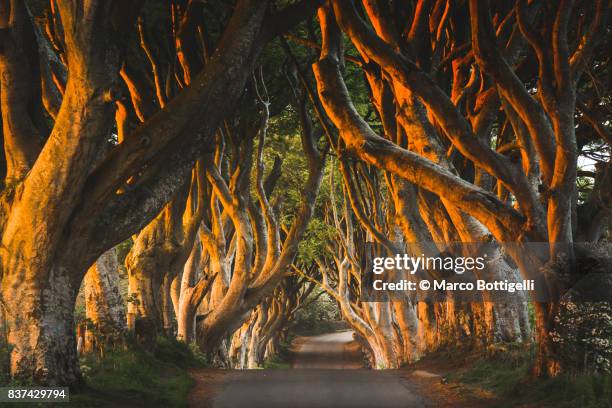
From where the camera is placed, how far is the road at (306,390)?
9.09m

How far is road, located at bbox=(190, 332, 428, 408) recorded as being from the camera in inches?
358

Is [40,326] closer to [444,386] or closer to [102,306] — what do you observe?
[102,306]

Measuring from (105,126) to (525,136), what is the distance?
5.80 metres

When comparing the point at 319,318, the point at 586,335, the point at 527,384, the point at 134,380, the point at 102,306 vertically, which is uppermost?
the point at 102,306

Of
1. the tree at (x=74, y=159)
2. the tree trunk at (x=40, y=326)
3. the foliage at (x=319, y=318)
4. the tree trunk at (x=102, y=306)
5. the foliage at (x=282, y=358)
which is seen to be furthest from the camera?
the foliage at (x=319, y=318)

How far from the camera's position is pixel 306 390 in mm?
10141

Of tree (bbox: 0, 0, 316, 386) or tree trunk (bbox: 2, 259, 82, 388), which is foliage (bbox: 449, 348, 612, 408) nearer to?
tree (bbox: 0, 0, 316, 386)

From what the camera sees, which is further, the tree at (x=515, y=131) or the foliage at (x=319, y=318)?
the foliage at (x=319, y=318)

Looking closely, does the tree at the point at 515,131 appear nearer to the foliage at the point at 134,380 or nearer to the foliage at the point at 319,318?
the foliage at the point at 134,380

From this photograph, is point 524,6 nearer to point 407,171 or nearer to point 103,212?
point 407,171

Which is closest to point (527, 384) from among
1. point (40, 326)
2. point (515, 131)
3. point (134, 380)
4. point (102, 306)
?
point (515, 131)

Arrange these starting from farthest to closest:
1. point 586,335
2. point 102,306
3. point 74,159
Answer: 1. point 102,306
2. point 586,335
3. point 74,159

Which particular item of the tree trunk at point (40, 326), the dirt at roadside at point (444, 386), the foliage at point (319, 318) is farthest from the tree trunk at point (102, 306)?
the foliage at point (319, 318)

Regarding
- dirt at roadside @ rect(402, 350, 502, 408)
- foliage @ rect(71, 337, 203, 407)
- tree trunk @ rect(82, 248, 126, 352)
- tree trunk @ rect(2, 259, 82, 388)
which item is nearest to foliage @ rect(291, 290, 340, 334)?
dirt at roadside @ rect(402, 350, 502, 408)
